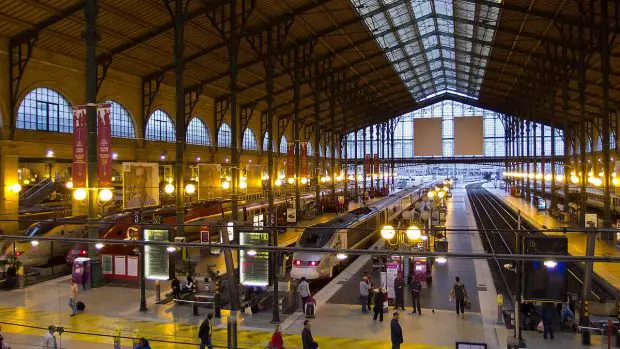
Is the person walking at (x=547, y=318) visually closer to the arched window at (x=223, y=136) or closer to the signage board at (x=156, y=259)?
the signage board at (x=156, y=259)

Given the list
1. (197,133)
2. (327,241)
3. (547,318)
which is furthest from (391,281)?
(197,133)

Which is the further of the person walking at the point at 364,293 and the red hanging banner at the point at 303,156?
the red hanging banner at the point at 303,156

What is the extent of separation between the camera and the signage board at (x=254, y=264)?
47.4 ft

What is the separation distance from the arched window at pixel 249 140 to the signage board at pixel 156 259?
3168 centimetres

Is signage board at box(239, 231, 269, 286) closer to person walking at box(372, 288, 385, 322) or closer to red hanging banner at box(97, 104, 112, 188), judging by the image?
person walking at box(372, 288, 385, 322)

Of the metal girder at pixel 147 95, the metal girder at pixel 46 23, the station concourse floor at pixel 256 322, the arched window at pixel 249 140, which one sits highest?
the metal girder at pixel 46 23

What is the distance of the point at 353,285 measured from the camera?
1905 centimetres

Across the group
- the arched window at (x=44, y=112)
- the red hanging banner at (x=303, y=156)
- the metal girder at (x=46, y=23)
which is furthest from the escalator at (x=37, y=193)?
the red hanging banner at (x=303, y=156)

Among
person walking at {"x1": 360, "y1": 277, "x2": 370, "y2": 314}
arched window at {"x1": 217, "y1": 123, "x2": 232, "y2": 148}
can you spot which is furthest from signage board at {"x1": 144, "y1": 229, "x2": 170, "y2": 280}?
arched window at {"x1": 217, "y1": 123, "x2": 232, "y2": 148}

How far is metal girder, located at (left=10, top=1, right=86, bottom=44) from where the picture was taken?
2173 centimetres

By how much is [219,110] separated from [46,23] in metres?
20.0

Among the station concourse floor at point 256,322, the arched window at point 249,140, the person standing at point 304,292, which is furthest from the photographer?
the arched window at point 249,140

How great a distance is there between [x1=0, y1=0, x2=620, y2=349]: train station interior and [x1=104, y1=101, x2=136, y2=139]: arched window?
0.65 feet

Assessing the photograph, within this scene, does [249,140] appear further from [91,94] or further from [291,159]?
[91,94]
